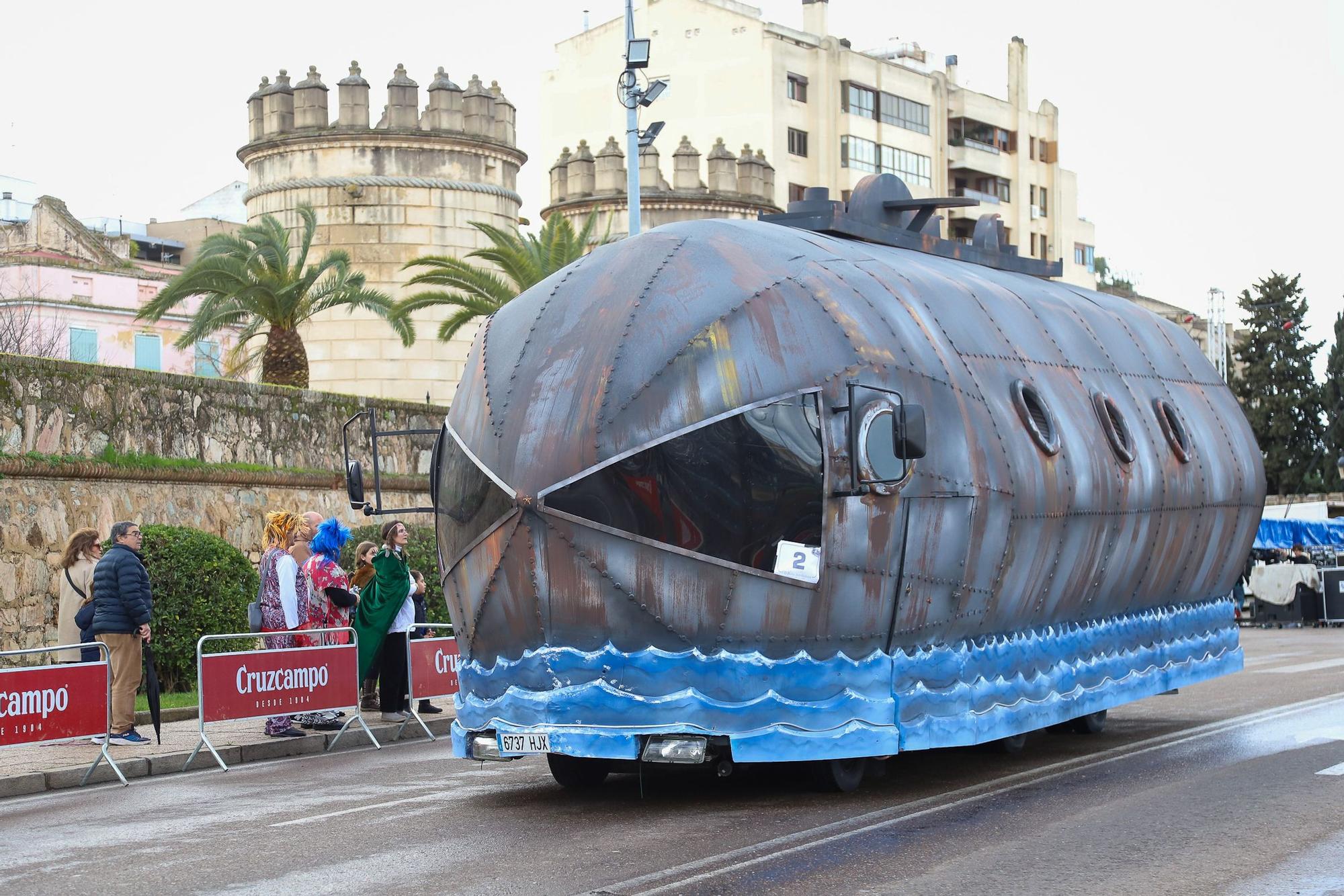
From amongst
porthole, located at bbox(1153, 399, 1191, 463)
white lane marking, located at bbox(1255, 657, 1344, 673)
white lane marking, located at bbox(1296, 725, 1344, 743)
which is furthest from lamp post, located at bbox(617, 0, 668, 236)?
white lane marking, located at bbox(1296, 725, 1344, 743)

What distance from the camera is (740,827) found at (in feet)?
30.0

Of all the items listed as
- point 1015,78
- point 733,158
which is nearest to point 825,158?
point 1015,78

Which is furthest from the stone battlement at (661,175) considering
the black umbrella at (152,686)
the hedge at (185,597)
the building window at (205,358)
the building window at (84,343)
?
the black umbrella at (152,686)

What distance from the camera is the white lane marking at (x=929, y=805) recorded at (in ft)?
25.4

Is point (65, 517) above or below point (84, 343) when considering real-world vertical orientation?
below

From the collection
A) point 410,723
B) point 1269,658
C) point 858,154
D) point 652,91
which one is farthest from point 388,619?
point 858,154

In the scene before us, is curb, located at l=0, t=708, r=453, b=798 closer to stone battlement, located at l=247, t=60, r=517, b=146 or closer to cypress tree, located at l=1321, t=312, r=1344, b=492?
stone battlement, located at l=247, t=60, r=517, b=146

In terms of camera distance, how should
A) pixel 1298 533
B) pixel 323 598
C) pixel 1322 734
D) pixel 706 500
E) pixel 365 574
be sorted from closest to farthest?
pixel 706 500 → pixel 1322 734 → pixel 323 598 → pixel 365 574 → pixel 1298 533

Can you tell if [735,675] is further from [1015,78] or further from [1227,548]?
[1015,78]

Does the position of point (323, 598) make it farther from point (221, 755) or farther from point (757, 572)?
point (757, 572)

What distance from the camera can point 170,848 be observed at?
922 centimetres

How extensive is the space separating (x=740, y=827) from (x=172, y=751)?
638cm

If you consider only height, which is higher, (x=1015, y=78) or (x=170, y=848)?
(x=1015, y=78)

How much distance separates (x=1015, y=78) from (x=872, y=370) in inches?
2928
